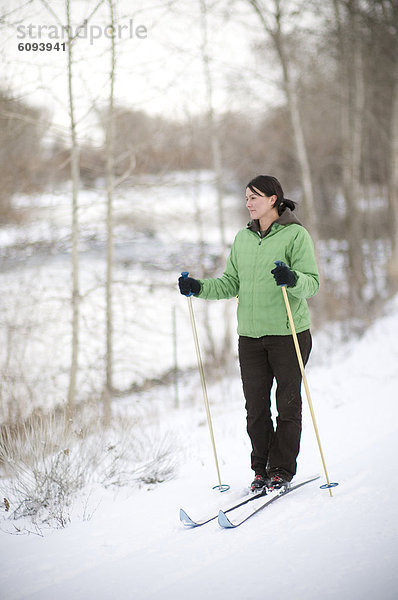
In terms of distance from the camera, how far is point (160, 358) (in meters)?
9.38

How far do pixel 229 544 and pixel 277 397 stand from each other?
2.74 feet

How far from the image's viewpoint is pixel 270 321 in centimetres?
290

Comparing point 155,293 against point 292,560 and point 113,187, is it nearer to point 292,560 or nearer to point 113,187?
point 113,187

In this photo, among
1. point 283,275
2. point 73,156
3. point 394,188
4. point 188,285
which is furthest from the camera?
point 394,188

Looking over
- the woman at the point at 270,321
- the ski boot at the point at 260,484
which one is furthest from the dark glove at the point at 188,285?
the ski boot at the point at 260,484

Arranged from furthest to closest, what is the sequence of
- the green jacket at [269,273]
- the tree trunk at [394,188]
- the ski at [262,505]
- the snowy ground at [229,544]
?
the tree trunk at [394,188], the green jacket at [269,273], the ski at [262,505], the snowy ground at [229,544]

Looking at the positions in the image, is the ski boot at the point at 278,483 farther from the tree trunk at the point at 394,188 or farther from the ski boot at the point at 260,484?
the tree trunk at the point at 394,188

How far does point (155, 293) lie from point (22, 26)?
186 inches

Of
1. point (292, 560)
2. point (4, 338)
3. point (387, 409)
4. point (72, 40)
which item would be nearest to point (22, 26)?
point (72, 40)

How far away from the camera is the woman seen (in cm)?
288

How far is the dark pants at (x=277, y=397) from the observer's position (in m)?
2.91

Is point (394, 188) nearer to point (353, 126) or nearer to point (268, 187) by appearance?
point (353, 126)

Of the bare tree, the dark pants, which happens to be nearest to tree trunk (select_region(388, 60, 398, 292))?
the bare tree

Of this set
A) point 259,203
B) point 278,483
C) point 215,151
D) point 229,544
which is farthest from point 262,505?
point 215,151
